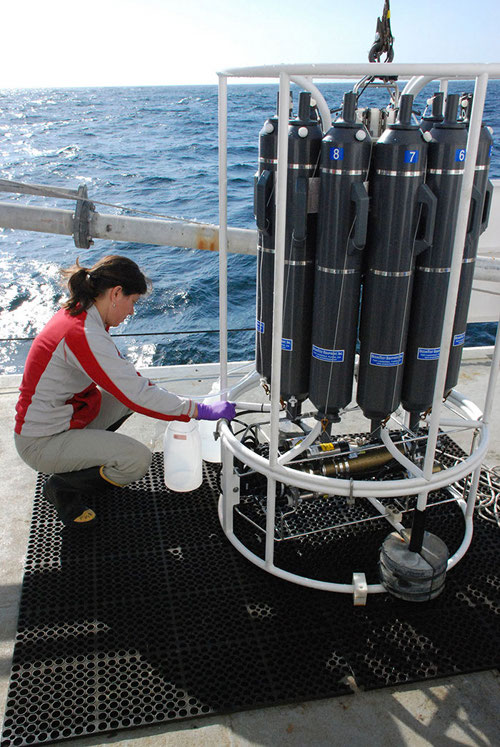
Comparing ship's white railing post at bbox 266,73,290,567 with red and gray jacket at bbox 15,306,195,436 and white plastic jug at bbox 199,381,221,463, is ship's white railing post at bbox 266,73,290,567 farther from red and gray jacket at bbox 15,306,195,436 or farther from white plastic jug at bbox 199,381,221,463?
white plastic jug at bbox 199,381,221,463

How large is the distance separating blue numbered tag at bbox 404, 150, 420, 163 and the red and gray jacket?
60.4 inches

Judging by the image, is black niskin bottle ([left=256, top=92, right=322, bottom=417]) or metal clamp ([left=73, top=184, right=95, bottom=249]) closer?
black niskin bottle ([left=256, top=92, right=322, bottom=417])

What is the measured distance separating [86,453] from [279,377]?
1.24 metres

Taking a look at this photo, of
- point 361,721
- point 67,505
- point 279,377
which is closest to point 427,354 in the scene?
point 279,377

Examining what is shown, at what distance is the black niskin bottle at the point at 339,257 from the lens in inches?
104

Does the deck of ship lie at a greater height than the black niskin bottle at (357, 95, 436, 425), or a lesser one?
lesser

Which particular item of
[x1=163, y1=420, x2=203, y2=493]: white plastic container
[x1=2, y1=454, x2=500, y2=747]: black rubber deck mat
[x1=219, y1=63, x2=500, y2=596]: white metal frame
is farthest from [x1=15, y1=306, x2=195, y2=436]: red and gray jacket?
[x1=2, y1=454, x2=500, y2=747]: black rubber deck mat

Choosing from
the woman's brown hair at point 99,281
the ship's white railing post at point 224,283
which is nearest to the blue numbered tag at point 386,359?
the ship's white railing post at point 224,283

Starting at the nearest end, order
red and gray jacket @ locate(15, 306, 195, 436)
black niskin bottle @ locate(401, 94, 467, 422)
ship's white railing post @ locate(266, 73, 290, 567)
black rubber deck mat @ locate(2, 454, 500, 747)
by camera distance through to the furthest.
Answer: ship's white railing post @ locate(266, 73, 290, 567) < black rubber deck mat @ locate(2, 454, 500, 747) < black niskin bottle @ locate(401, 94, 467, 422) < red and gray jacket @ locate(15, 306, 195, 436)

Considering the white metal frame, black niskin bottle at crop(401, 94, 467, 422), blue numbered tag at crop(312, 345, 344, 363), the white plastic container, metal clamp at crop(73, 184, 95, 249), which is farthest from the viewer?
metal clamp at crop(73, 184, 95, 249)

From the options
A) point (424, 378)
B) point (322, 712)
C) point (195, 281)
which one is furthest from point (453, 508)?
point (195, 281)

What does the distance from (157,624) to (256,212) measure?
1886 mm

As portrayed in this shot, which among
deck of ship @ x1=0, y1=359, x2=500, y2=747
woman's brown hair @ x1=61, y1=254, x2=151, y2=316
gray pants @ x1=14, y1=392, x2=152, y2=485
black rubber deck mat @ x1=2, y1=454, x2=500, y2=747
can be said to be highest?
woman's brown hair @ x1=61, y1=254, x2=151, y2=316

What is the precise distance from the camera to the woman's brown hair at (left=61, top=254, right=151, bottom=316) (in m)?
3.23
